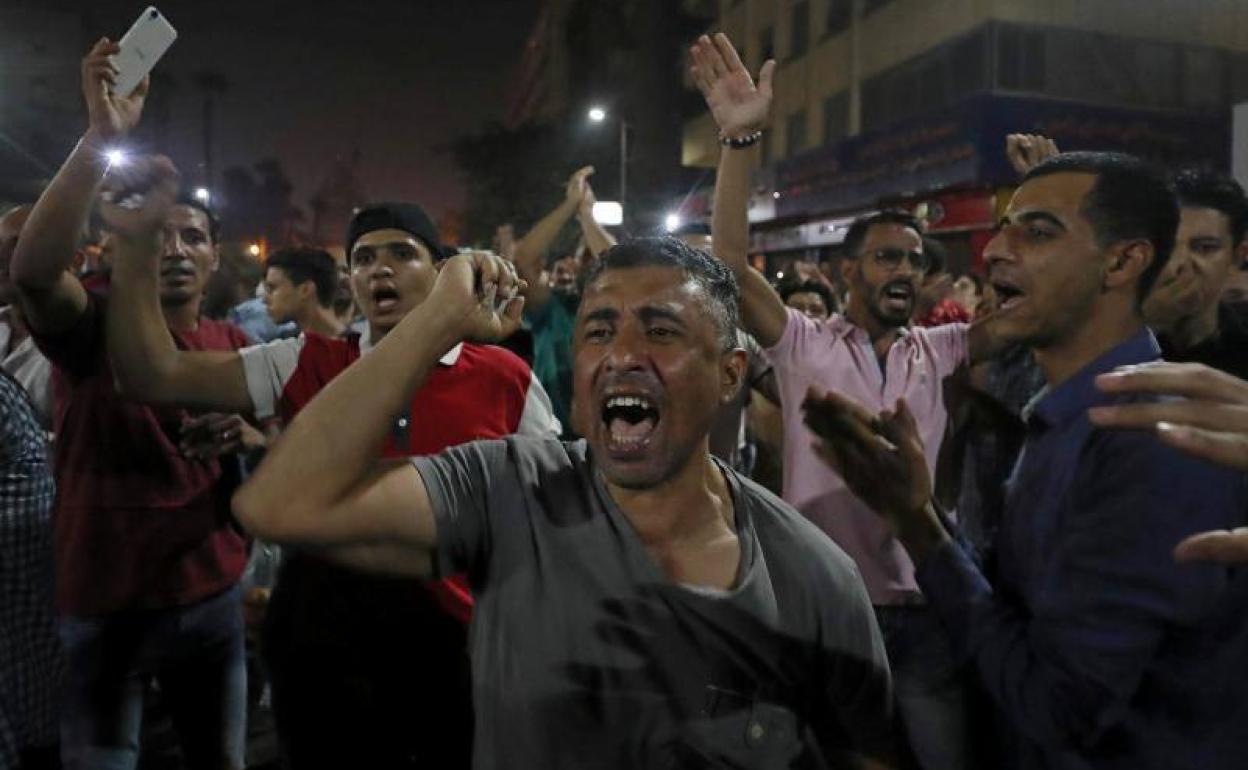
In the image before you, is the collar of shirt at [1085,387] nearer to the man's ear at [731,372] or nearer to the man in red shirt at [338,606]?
the man's ear at [731,372]

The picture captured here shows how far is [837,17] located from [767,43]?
A: 244 inches

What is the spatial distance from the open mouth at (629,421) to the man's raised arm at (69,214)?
188 cm

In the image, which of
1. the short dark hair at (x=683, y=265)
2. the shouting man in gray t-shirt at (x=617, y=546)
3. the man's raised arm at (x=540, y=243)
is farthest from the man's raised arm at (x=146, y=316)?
the man's raised arm at (x=540, y=243)

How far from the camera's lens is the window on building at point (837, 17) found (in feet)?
112

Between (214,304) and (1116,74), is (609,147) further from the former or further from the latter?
(214,304)

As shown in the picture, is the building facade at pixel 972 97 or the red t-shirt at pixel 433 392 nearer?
the red t-shirt at pixel 433 392

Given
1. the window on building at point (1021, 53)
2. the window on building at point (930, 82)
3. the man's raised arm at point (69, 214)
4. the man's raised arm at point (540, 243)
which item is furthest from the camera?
the window on building at point (930, 82)

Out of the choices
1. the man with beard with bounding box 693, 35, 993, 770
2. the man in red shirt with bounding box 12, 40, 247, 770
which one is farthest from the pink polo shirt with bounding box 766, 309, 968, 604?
the man in red shirt with bounding box 12, 40, 247, 770

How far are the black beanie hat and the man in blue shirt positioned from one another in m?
1.93

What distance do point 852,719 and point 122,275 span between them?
7.97 ft

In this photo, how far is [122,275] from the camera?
10.1 feet

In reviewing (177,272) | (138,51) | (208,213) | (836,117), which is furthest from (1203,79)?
(138,51)

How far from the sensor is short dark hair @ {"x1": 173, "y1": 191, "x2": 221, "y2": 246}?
3979 mm

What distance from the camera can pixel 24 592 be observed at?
268 cm
